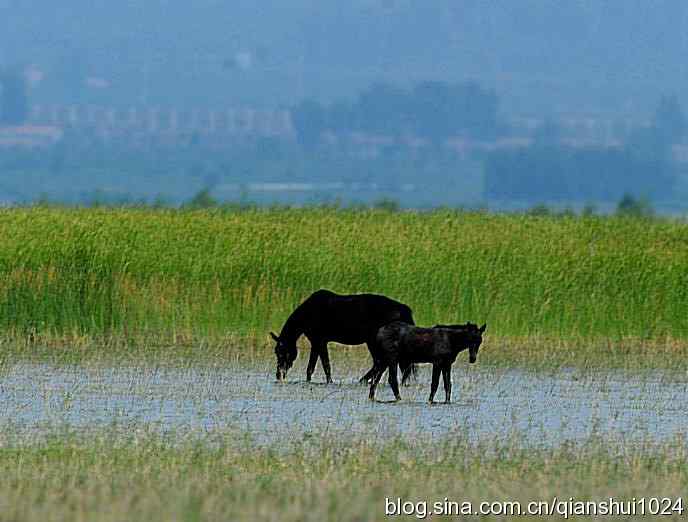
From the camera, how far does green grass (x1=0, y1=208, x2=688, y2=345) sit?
19.8 metres

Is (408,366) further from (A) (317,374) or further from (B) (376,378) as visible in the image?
(A) (317,374)

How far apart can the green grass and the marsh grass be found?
7.91 meters

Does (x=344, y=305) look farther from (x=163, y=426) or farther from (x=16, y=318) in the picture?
(x=16, y=318)

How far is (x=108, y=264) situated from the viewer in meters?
20.8

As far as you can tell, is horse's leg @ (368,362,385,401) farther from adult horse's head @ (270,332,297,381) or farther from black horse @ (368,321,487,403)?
adult horse's head @ (270,332,297,381)

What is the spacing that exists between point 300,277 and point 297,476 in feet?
38.1

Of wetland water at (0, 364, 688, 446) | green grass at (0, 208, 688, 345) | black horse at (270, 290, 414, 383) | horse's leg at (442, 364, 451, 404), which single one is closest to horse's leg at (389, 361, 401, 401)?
wetland water at (0, 364, 688, 446)

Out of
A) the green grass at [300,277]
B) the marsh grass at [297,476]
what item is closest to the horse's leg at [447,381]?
the marsh grass at [297,476]

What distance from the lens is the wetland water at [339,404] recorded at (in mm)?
12328

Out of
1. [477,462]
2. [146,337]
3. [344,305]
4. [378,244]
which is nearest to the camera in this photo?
[477,462]

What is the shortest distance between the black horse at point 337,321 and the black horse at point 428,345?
0.61m

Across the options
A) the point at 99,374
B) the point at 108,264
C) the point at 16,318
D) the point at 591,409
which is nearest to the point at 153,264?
the point at 108,264

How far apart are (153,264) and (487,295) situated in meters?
4.03

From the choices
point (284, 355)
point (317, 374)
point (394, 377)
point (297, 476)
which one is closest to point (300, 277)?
point (317, 374)
